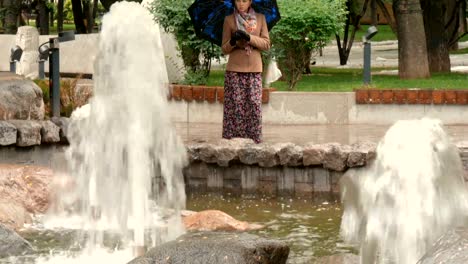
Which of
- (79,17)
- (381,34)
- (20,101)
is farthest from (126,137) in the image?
(381,34)

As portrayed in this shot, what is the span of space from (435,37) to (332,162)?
40.4ft

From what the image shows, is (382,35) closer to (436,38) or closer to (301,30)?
(436,38)

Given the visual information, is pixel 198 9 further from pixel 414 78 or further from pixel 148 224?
pixel 414 78

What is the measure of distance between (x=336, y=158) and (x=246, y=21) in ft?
5.89

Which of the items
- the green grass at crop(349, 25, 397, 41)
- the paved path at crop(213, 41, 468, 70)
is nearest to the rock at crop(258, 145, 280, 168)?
the paved path at crop(213, 41, 468, 70)

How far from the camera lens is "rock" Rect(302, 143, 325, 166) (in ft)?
34.2

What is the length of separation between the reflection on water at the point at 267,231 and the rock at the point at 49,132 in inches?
52.8

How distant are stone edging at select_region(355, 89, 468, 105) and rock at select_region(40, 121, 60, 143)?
5.23 metres

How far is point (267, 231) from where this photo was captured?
354 inches

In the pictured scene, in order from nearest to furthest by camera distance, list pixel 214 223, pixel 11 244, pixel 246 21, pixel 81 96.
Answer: pixel 11 244 → pixel 214 223 → pixel 246 21 → pixel 81 96

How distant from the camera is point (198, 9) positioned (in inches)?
481

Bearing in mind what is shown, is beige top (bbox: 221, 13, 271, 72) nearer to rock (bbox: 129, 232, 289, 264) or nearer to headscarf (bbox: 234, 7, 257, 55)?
headscarf (bbox: 234, 7, 257, 55)

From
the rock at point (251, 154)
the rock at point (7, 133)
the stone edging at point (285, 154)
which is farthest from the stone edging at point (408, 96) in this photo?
the rock at point (7, 133)

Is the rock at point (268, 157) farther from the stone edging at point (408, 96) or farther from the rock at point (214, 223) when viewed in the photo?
the stone edging at point (408, 96)
